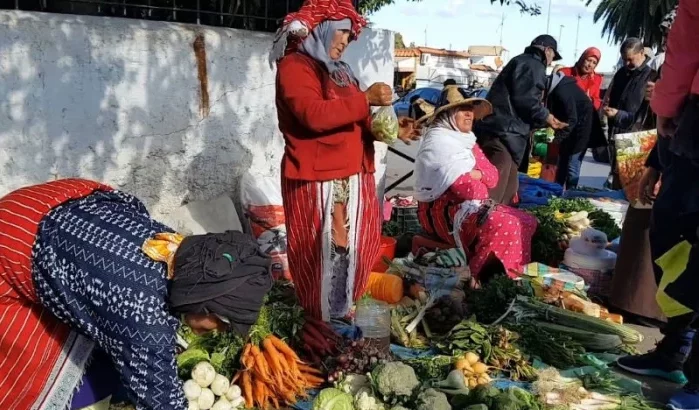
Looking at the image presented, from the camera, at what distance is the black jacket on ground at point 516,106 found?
521cm

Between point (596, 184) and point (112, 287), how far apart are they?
8188mm

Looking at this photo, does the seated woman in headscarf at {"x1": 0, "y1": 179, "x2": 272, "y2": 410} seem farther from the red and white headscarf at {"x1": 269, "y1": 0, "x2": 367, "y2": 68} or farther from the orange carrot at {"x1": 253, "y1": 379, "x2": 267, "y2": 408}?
the red and white headscarf at {"x1": 269, "y1": 0, "x2": 367, "y2": 68}

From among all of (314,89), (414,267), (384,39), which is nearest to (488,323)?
(414,267)

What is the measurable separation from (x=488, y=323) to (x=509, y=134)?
2.05m

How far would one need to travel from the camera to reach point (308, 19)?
9.70ft

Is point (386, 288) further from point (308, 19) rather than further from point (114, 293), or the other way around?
point (114, 293)

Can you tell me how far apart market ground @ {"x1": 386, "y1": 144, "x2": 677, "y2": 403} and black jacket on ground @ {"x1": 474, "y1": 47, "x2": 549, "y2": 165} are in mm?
719

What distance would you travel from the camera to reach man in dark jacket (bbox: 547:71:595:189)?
6539mm

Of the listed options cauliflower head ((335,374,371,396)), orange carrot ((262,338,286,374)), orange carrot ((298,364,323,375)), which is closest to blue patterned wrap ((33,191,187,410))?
orange carrot ((262,338,286,374))

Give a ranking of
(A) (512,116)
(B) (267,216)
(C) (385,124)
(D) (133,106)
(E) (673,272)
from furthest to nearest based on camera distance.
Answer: (A) (512,116)
(B) (267,216)
(D) (133,106)
(C) (385,124)
(E) (673,272)

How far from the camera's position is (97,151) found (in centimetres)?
383

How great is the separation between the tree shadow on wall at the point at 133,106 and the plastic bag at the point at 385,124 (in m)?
1.63

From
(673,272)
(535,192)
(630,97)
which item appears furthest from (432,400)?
(630,97)

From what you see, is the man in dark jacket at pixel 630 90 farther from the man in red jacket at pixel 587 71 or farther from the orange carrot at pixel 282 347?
the orange carrot at pixel 282 347
